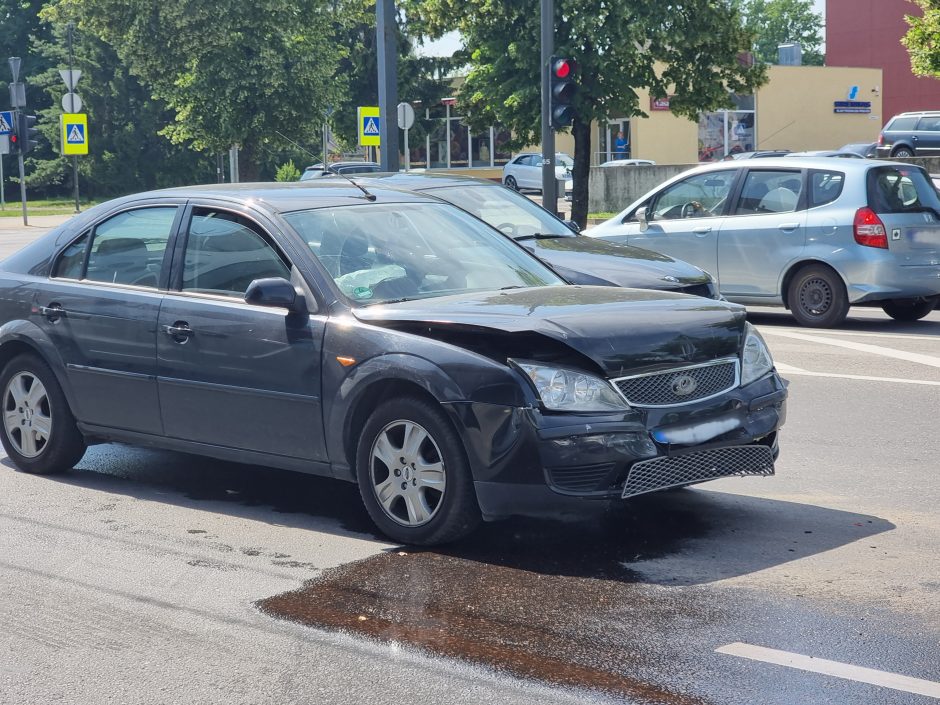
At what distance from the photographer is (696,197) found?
14.4m

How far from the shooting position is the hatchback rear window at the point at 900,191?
13.2m

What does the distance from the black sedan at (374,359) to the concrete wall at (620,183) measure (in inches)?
1099

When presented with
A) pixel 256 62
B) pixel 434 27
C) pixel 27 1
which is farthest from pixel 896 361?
pixel 27 1

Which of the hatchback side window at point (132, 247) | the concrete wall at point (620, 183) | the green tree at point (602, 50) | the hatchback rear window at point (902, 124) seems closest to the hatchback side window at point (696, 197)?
the hatchback side window at point (132, 247)

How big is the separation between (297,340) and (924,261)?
8720mm

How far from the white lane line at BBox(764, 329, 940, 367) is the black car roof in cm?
555

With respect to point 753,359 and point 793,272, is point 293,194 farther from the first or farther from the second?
point 793,272

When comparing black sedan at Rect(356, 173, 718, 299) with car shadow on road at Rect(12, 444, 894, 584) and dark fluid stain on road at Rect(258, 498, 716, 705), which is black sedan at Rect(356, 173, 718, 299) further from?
dark fluid stain on road at Rect(258, 498, 716, 705)

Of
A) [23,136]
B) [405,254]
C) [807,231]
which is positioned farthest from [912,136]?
[405,254]

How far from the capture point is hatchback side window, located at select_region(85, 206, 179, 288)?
7.00 meters

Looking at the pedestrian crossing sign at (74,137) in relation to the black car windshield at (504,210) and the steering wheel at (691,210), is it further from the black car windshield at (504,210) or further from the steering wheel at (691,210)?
the black car windshield at (504,210)

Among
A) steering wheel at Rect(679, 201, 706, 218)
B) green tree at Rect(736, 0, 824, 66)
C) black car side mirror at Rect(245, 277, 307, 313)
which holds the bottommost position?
black car side mirror at Rect(245, 277, 307, 313)

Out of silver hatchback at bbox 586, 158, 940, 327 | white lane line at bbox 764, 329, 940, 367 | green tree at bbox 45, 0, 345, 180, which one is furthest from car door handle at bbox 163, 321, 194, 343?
green tree at bbox 45, 0, 345, 180

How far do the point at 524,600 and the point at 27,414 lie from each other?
Answer: 3.59 meters
